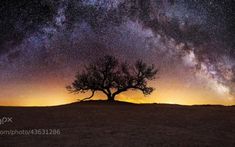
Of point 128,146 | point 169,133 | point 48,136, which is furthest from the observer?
point 169,133

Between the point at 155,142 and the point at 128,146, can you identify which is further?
the point at 155,142

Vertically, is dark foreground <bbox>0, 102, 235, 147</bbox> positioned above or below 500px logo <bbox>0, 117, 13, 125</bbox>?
below

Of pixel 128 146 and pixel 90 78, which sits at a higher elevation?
pixel 90 78

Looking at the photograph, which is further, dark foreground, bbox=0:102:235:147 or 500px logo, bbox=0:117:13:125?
500px logo, bbox=0:117:13:125

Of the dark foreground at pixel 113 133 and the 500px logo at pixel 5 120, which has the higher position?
the 500px logo at pixel 5 120

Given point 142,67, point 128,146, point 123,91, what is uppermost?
point 142,67

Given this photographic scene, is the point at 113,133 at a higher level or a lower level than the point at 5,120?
lower

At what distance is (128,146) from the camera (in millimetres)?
11148

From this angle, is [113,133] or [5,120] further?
[5,120]

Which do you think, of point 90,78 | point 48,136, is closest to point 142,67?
point 90,78

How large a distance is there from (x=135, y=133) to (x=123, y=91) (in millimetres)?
24348

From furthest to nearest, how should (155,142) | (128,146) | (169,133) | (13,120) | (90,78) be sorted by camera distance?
(90,78)
(13,120)
(169,133)
(155,142)
(128,146)

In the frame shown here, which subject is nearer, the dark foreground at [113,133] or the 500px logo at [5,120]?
the dark foreground at [113,133]

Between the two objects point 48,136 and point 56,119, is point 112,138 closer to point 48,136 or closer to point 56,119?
point 48,136
